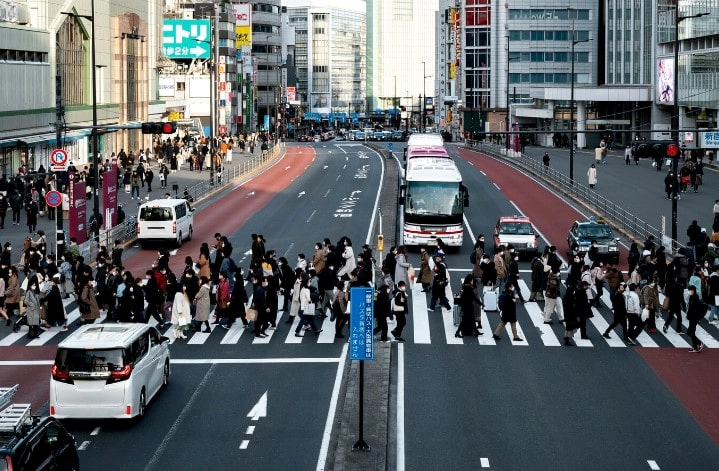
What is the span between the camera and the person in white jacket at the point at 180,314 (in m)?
27.4

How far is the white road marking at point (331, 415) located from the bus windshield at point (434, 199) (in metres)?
16.8

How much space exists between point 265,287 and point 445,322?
491 cm

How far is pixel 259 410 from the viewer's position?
21.2m

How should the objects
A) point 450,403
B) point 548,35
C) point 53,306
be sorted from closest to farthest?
point 450,403 → point 53,306 → point 548,35

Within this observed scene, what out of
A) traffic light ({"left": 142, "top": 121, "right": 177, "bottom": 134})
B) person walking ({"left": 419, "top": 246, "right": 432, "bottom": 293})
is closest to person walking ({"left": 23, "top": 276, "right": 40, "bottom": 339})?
person walking ({"left": 419, "top": 246, "right": 432, "bottom": 293})

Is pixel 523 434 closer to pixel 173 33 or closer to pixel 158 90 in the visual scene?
pixel 158 90

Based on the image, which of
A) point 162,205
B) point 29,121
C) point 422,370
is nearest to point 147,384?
point 422,370

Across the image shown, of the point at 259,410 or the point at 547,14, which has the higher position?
the point at 547,14

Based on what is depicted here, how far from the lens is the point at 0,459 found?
1352cm

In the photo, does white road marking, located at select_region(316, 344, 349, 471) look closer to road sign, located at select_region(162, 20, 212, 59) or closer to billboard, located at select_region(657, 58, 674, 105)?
billboard, located at select_region(657, 58, 674, 105)

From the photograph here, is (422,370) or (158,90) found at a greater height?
(158,90)

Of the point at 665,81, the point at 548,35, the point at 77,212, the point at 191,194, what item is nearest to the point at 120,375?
the point at 77,212

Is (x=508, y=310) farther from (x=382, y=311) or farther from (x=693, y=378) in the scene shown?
(x=693, y=378)

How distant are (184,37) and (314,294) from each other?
287 feet
